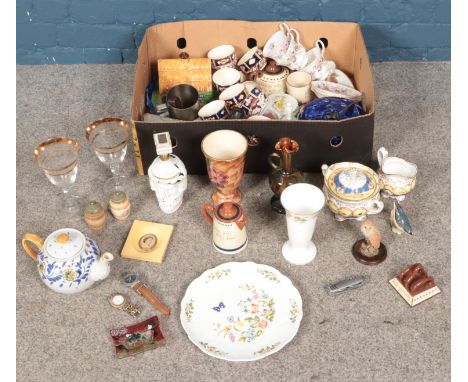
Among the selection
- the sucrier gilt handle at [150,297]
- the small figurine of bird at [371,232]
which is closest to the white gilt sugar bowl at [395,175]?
the small figurine of bird at [371,232]

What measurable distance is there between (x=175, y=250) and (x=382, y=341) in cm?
47

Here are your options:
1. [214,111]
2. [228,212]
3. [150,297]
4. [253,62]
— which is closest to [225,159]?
[228,212]

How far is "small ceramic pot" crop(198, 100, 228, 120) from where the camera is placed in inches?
58.9

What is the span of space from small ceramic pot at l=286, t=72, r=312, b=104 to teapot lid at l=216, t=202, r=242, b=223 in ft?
1.36

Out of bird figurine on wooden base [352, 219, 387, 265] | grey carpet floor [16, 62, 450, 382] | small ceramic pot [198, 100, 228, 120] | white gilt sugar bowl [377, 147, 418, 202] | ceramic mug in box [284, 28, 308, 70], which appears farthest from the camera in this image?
ceramic mug in box [284, 28, 308, 70]

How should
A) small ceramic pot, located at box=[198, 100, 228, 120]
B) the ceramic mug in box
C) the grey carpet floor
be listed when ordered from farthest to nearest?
the ceramic mug in box
small ceramic pot, located at box=[198, 100, 228, 120]
the grey carpet floor

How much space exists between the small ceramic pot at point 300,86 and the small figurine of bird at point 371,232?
0.44m

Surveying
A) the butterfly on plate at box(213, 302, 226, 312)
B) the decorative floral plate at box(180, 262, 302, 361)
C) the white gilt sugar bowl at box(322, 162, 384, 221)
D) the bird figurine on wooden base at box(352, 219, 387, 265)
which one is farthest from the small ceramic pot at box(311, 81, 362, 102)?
the butterfly on plate at box(213, 302, 226, 312)

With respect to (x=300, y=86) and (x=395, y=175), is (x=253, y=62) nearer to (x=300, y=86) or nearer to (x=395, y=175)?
(x=300, y=86)

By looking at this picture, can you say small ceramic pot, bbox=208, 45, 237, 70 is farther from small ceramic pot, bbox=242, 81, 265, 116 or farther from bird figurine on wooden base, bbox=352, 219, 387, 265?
bird figurine on wooden base, bbox=352, 219, 387, 265

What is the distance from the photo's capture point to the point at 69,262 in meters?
1.24

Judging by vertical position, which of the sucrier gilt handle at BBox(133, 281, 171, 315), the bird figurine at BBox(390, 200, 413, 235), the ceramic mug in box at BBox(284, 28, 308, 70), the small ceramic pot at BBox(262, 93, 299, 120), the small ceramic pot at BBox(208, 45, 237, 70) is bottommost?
the sucrier gilt handle at BBox(133, 281, 171, 315)

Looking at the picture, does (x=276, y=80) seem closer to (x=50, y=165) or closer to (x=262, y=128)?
(x=262, y=128)

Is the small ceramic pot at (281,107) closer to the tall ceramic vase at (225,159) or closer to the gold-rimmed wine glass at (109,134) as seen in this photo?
the tall ceramic vase at (225,159)
